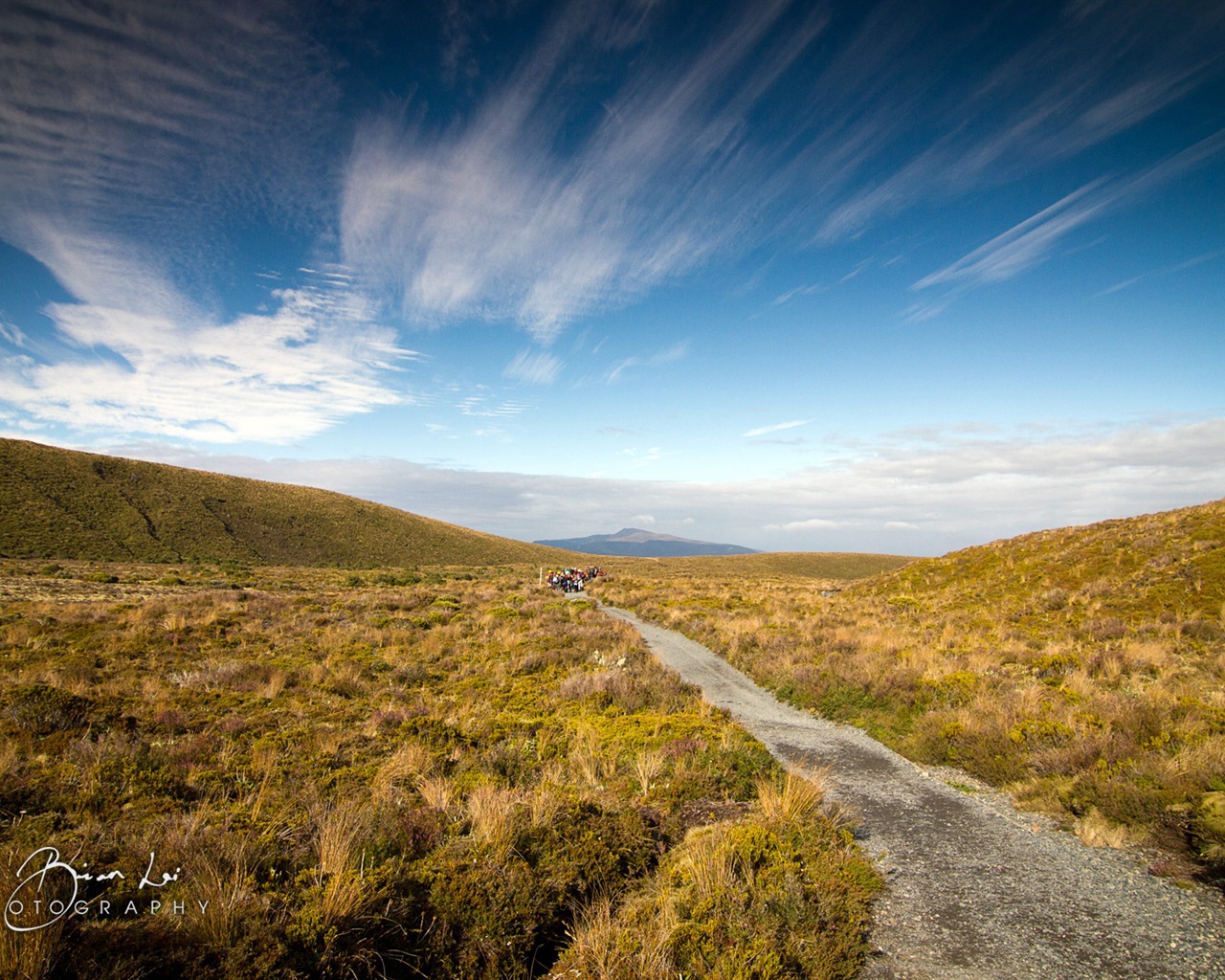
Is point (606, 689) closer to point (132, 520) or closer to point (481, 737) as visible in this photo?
point (481, 737)

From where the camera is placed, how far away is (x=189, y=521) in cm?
7731

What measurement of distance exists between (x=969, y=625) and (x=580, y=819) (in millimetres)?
17809

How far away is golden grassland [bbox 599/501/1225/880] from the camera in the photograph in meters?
6.43

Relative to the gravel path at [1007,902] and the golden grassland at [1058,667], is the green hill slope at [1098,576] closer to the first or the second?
the golden grassland at [1058,667]

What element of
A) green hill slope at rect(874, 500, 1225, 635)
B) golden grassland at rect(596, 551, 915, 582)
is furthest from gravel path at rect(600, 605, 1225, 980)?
golden grassland at rect(596, 551, 915, 582)

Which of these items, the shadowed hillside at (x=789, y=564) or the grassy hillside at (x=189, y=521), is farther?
the shadowed hillside at (x=789, y=564)

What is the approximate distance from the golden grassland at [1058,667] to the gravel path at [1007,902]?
23.4 inches

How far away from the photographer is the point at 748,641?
17.8m

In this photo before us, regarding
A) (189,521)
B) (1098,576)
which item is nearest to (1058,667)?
(1098,576)

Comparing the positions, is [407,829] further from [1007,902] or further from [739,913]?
[1007,902]

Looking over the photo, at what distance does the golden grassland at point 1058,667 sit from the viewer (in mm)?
6426

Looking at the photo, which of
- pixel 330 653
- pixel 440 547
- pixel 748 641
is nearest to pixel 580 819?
pixel 330 653

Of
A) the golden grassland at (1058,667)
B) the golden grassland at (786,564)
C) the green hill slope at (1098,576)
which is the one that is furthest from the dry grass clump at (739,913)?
the golden grassland at (786,564)

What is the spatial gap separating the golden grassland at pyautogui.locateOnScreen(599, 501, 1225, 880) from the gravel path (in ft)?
1.95
